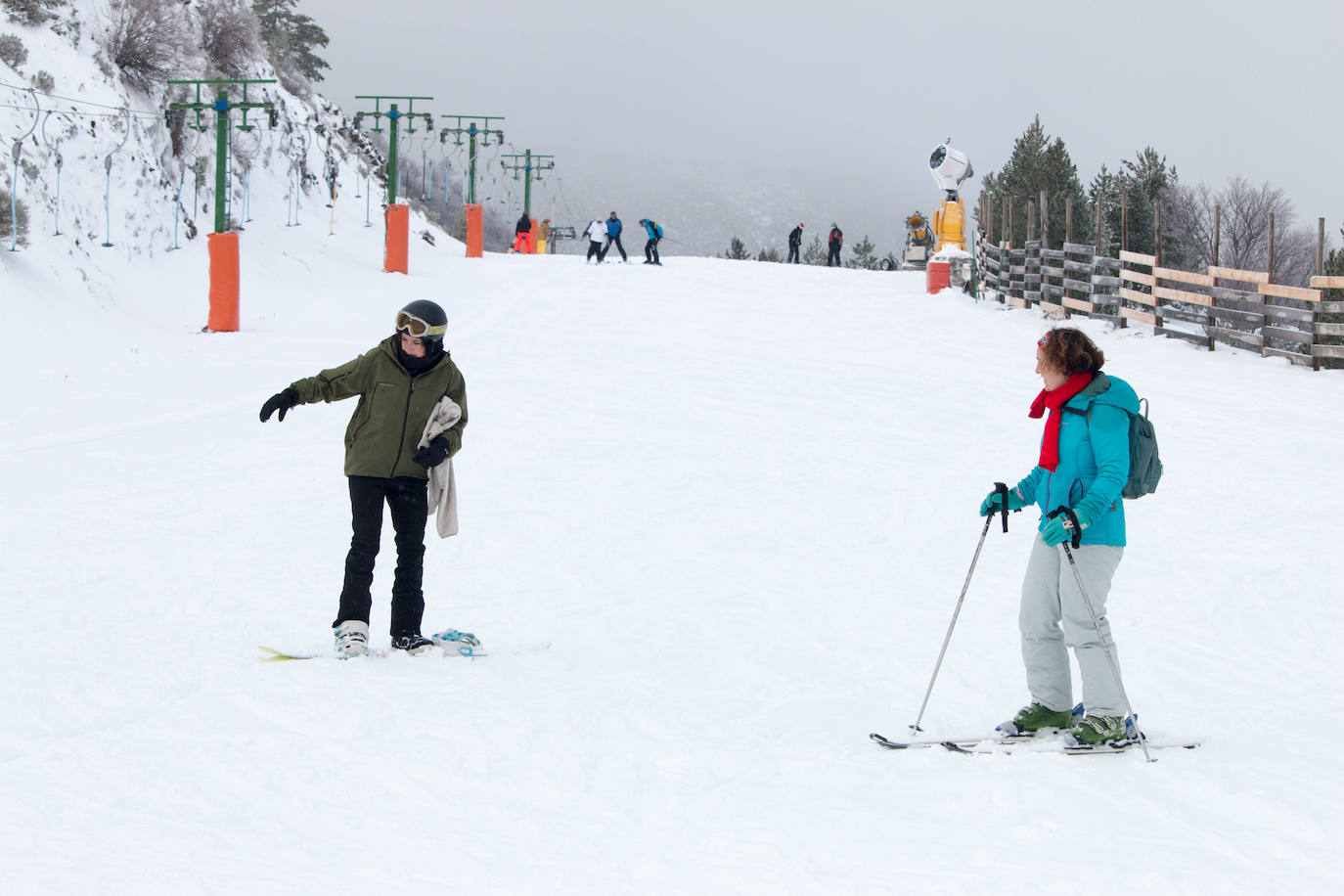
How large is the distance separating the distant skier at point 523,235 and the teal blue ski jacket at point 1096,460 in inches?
1527

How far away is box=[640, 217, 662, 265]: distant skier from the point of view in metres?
30.9

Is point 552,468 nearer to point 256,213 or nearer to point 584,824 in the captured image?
point 584,824

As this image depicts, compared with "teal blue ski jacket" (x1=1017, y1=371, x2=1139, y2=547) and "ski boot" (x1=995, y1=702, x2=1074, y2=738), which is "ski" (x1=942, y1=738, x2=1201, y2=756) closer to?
"ski boot" (x1=995, y1=702, x2=1074, y2=738)

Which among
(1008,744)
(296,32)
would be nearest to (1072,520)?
(1008,744)

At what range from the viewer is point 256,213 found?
28.0 meters

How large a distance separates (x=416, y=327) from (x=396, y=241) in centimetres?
2280

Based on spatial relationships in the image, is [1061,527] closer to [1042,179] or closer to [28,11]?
[28,11]

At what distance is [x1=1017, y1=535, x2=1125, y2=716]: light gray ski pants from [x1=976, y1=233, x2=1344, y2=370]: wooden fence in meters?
13.8

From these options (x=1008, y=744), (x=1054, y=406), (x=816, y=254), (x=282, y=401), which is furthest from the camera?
(x=816, y=254)

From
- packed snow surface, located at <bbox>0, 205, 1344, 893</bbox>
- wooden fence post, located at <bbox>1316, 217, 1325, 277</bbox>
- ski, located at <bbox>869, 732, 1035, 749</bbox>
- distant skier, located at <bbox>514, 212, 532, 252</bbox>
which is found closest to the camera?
packed snow surface, located at <bbox>0, 205, 1344, 893</bbox>

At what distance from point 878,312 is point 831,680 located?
1784 cm

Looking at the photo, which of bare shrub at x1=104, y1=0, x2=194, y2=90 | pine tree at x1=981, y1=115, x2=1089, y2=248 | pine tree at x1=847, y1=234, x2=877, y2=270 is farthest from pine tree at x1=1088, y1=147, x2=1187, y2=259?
bare shrub at x1=104, y1=0, x2=194, y2=90

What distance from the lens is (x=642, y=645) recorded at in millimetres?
6418

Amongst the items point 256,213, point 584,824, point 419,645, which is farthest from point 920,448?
point 256,213
